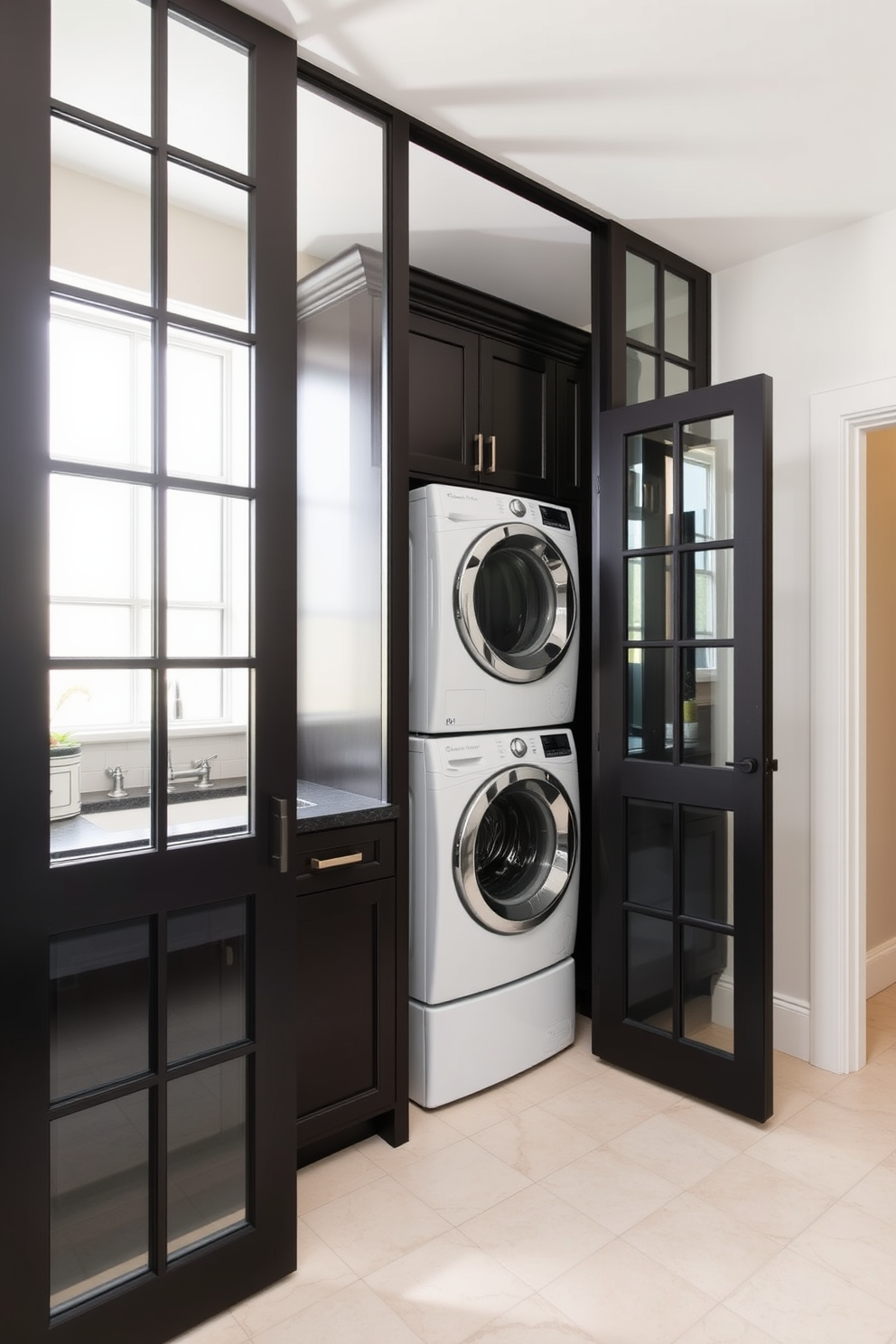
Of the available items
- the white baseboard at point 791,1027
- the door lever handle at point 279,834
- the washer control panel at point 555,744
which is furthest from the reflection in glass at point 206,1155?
the white baseboard at point 791,1027

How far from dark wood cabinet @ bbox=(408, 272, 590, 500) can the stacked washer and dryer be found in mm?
275

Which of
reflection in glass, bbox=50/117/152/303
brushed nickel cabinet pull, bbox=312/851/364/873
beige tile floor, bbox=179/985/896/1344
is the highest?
reflection in glass, bbox=50/117/152/303

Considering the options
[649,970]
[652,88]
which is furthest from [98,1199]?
[652,88]

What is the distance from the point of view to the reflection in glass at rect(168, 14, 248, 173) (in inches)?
64.9

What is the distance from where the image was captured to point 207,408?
1.69m

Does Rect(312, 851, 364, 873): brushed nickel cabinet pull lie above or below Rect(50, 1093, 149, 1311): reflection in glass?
above

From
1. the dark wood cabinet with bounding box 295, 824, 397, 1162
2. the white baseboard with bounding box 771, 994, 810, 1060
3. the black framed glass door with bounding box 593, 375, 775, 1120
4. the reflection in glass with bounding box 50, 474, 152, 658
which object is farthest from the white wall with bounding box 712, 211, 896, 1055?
the reflection in glass with bounding box 50, 474, 152, 658

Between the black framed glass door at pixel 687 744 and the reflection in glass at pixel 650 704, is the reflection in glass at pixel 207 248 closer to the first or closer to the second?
the black framed glass door at pixel 687 744

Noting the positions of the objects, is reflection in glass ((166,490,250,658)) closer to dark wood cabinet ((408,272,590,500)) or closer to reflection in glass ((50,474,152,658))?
reflection in glass ((50,474,152,658))

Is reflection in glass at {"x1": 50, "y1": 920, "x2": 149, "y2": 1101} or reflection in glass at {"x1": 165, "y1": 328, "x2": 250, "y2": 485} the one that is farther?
reflection in glass at {"x1": 165, "y1": 328, "x2": 250, "y2": 485}

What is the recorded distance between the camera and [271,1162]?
175 centimetres

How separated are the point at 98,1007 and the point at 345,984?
0.73 metres

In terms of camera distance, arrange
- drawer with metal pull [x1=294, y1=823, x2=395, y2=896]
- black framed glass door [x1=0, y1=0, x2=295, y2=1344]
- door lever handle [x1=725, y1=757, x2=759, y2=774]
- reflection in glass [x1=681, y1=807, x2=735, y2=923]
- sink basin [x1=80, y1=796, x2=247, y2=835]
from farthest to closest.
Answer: reflection in glass [x1=681, y1=807, x2=735, y2=923], door lever handle [x1=725, y1=757, x2=759, y2=774], drawer with metal pull [x1=294, y1=823, x2=395, y2=896], sink basin [x1=80, y1=796, x2=247, y2=835], black framed glass door [x1=0, y1=0, x2=295, y2=1344]

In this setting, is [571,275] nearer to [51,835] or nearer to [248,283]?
[248,283]
